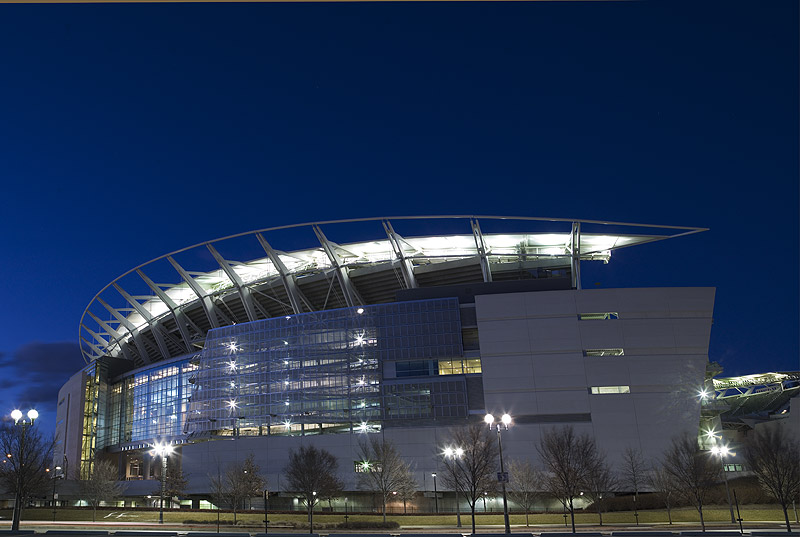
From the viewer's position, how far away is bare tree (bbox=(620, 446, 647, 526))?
5475cm

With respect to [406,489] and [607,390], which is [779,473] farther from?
[406,489]

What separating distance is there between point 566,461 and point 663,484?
34.3ft

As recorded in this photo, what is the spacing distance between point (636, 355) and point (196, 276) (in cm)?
5000

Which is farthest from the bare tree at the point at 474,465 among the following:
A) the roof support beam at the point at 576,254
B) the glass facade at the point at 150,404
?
the glass facade at the point at 150,404

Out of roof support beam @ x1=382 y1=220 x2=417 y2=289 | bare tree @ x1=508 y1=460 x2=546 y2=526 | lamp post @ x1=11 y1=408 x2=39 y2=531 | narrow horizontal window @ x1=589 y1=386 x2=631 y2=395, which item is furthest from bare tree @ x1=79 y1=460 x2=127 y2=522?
narrow horizontal window @ x1=589 y1=386 x2=631 y2=395

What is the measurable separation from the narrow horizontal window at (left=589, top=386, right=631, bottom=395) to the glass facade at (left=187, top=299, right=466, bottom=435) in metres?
11.9

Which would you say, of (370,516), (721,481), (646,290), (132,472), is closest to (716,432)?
(721,481)

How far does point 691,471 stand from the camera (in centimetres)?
4359

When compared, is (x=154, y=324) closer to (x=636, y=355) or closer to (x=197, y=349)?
(x=197, y=349)

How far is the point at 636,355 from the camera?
5925 centimetres

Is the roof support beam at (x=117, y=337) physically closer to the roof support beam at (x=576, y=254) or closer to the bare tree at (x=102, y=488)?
the bare tree at (x=102, y=488)

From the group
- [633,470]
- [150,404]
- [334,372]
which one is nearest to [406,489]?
[334,372]

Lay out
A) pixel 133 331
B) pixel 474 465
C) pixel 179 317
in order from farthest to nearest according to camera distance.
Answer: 1. pixel 133 331
2. pixel 179 317
3. pixel 474 465

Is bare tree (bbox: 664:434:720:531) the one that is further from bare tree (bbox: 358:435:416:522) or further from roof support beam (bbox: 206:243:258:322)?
roof support beam (bbox: 206:243:258:322)
